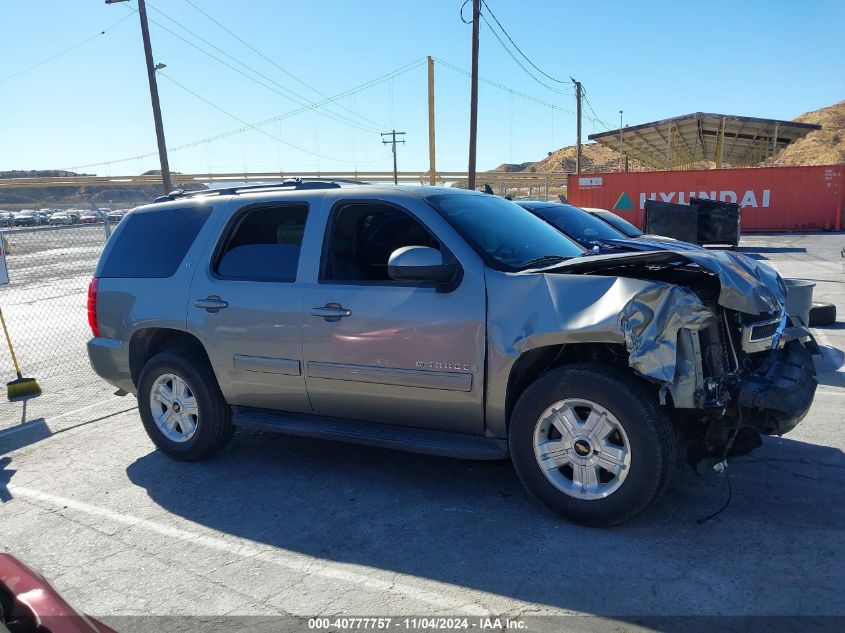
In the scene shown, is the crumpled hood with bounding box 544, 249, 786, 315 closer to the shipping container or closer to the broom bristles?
the broom bristles

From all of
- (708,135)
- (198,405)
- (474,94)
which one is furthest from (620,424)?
(708,135)

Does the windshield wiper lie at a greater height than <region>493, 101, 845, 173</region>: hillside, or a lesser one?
lesser

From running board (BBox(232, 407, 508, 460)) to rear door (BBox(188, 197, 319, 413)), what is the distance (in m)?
0.09

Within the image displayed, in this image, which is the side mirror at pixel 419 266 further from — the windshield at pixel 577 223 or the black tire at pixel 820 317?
the black tire at pixel 820 317

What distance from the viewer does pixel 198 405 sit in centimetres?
495

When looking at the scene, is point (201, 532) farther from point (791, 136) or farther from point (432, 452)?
point (791, 136)

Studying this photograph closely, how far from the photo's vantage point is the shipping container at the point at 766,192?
27.3 meters

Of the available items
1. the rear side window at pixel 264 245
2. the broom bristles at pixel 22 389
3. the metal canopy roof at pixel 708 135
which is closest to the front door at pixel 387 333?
the rear side window at pixel 264 245

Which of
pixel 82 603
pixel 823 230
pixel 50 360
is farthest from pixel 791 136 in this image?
pixel 82 603

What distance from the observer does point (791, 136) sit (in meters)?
34.3

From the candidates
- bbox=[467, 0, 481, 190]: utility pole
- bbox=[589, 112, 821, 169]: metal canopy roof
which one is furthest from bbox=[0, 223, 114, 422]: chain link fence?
bbox=[589, 112, 821, 169]: metal canopy roof

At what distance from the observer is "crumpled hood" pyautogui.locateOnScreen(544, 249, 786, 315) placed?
351 cm

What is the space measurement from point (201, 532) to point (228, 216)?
7.20 ft

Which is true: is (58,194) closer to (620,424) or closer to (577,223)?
(577,223)
